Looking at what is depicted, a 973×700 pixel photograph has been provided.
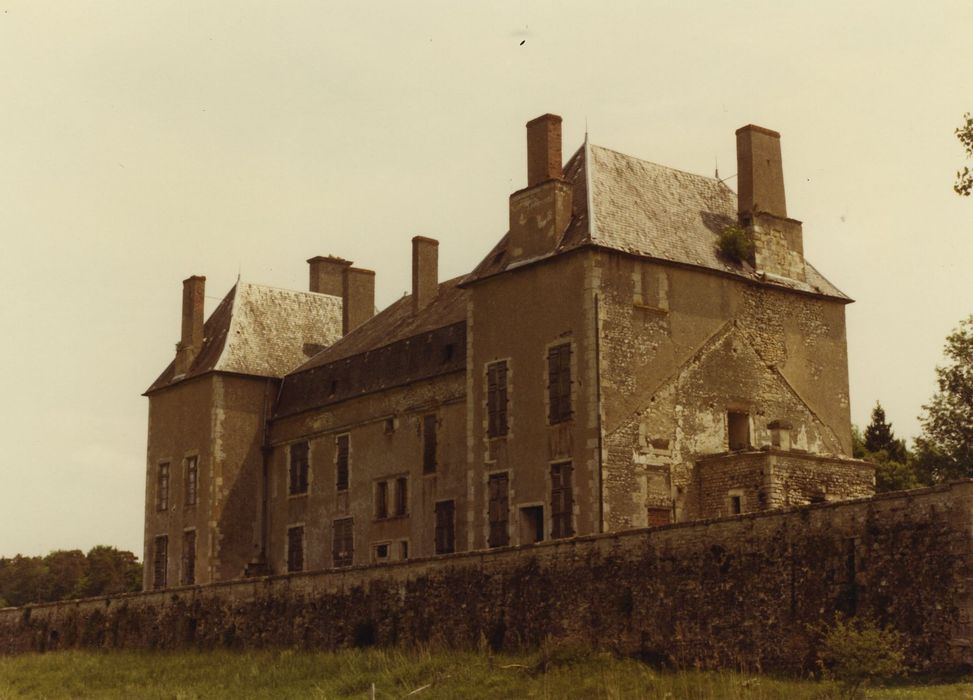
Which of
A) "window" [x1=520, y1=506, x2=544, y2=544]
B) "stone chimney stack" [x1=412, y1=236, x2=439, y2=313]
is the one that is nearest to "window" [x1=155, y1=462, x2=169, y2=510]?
"stone chimney stack" [x1=412, y1=236, x2=439, y2=313]

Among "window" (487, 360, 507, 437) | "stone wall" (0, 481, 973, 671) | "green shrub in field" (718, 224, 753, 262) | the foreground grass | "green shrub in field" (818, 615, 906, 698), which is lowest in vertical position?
the foreground grass

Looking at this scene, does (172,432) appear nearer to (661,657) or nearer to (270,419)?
(270,419)

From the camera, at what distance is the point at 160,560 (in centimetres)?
4150

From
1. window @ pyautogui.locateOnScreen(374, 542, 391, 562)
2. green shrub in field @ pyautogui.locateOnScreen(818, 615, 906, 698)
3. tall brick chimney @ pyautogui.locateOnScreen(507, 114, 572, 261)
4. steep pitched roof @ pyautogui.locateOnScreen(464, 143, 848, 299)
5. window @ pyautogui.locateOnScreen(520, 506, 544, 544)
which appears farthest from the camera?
window @ pyautogui.locateOnScreen(374, 542, 391, 562)

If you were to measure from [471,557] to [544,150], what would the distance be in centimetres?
1002

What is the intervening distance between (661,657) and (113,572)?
52600 millimetres

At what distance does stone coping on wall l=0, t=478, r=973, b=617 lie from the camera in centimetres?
1874

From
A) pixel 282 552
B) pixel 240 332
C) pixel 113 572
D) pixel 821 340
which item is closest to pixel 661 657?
pixel 821 340

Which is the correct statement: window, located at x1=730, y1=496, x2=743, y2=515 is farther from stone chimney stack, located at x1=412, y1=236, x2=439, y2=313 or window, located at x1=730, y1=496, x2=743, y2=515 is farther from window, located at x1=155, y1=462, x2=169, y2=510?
window, located at x1=155, y1=462, x2=169, y2=510

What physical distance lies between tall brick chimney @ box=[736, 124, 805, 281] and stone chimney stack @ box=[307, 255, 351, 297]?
16.8m

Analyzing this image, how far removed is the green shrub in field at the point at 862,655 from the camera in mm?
16844

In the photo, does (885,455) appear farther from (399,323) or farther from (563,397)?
(563,397)

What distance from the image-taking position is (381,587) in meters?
26.8

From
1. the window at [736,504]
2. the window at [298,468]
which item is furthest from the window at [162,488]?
the window at [736,504]
